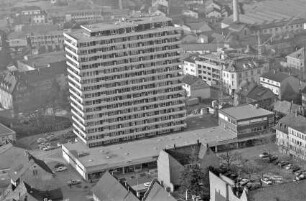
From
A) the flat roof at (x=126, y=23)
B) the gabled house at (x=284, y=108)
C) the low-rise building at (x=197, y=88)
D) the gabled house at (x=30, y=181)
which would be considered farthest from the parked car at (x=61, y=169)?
the low-rise building at (x=197, y=88)

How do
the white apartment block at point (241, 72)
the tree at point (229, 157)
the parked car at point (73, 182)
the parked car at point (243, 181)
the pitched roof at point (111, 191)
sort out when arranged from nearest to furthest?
the pitched roof at point (111, 191) → the parked car at point (243, 181) → the tree at point (229, 157) → the parked car at point (73, 182) → the white apartment block at point (241, 72)

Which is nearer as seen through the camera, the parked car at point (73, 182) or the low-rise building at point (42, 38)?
the parked car at point (73, 182)

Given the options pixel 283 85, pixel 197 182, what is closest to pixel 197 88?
pixel 283 85

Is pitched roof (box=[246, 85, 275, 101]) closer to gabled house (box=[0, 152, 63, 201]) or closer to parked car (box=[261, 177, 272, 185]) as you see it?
parked car (box=[261, 177, 272, 185])

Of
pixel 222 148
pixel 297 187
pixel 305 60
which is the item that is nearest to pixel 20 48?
pixel 305 60

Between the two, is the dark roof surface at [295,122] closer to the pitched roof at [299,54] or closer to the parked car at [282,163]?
the parked car at [282,163]

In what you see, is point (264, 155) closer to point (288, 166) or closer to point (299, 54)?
point (288, 166)

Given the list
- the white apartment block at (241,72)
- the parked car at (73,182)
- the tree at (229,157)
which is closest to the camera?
the tree at (229,157)

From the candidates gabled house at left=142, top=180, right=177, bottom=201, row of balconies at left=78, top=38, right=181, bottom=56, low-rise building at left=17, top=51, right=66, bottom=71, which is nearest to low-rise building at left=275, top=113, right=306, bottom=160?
row of balconies at left=78, top=38, right=181, bottom=56
